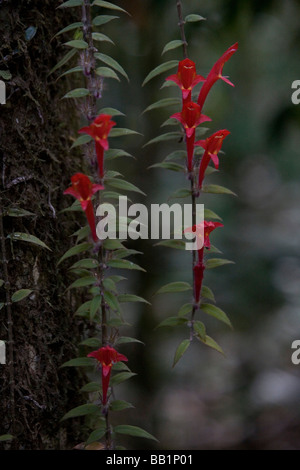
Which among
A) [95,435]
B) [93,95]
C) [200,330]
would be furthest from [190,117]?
[95,435]

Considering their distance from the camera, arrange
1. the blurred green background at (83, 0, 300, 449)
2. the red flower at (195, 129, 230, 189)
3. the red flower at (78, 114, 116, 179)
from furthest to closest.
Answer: the blurred green background at (83, 0, 300, 449) < the red flower at (195, 129, 230, 189) < the red flower at (78, 114, 116, 179)

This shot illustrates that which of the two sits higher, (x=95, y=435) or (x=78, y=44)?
(x=78, y=44)

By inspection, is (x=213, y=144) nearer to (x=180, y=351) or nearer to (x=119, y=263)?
(x=119, y=263)

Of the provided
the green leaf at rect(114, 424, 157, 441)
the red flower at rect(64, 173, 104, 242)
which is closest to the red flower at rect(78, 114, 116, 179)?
the red flower at rect(64, 173, 104, 242)

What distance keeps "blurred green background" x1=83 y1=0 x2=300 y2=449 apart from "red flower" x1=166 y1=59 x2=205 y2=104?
106 cm

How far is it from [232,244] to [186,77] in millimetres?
2081

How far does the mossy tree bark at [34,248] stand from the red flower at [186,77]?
327 millimetres

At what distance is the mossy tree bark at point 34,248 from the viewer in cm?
97

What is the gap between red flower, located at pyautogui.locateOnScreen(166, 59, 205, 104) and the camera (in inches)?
→ 34.3

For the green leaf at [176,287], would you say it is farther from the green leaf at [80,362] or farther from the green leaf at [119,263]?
the green leaf at [80,362]

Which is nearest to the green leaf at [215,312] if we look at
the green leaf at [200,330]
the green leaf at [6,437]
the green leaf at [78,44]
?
the green leaf at [200,330]

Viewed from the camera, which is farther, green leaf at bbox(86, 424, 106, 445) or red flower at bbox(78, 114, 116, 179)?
green leaf at bbox(86, 424, 106, 445)

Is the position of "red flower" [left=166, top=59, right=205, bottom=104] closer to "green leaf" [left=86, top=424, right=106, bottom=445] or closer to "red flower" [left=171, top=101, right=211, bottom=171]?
"red flower" [left=171, top=101, right=211, bottom=171]

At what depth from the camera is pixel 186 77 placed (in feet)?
2.89
